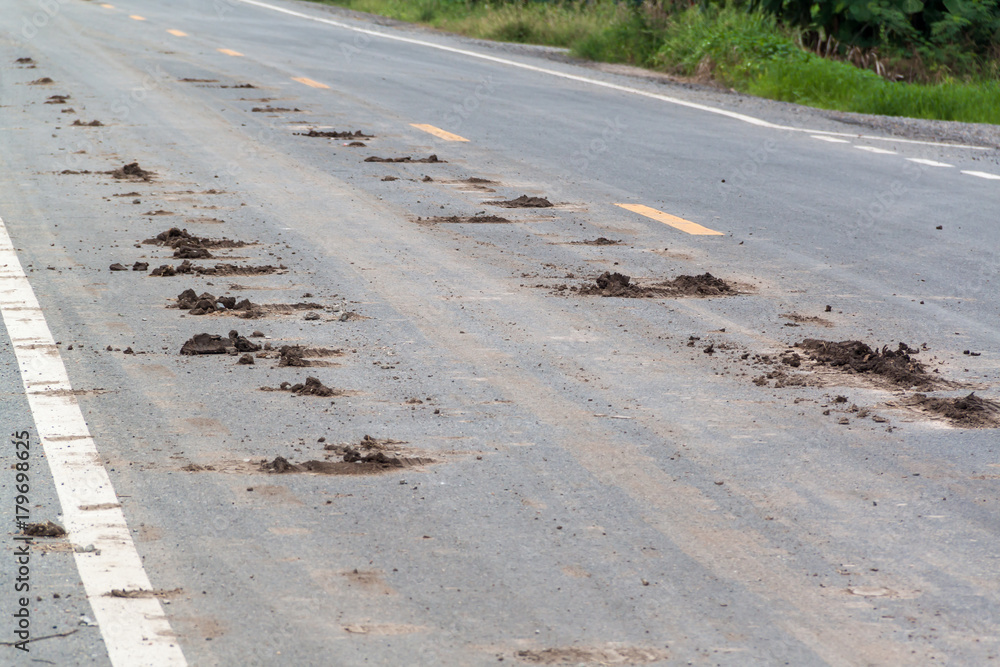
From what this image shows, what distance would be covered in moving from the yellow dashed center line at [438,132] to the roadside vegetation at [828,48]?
7160 mm

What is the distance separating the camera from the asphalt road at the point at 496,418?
3.55 meters

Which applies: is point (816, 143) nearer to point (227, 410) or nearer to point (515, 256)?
point (515, 256)

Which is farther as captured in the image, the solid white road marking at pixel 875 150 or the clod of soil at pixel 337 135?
the solid white road marking at pixel 875 150

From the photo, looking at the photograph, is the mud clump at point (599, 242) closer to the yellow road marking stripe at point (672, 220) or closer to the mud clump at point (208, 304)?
the yellow road marking stripe at point (672, 220)

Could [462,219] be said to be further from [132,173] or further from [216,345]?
[216,345]

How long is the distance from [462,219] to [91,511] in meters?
5.68

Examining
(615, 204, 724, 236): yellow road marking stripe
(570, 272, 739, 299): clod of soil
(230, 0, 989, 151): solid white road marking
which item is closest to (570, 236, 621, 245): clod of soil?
(615, 204, 724, 236): yellow road marking stripe

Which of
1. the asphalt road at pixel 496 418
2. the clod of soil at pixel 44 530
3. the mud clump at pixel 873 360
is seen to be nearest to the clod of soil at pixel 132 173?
the asphalt road at pixel 496 418

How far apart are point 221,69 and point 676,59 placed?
27.4 feet

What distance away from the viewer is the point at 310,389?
5.48m

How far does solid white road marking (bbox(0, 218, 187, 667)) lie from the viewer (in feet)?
11.0

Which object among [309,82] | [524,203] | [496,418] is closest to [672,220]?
[524,203]

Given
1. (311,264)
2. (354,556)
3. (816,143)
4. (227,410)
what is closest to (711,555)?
(354,556)

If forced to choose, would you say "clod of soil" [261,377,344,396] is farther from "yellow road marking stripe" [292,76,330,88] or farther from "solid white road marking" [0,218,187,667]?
"yellow road marking stripe" [292,76,330,88]
